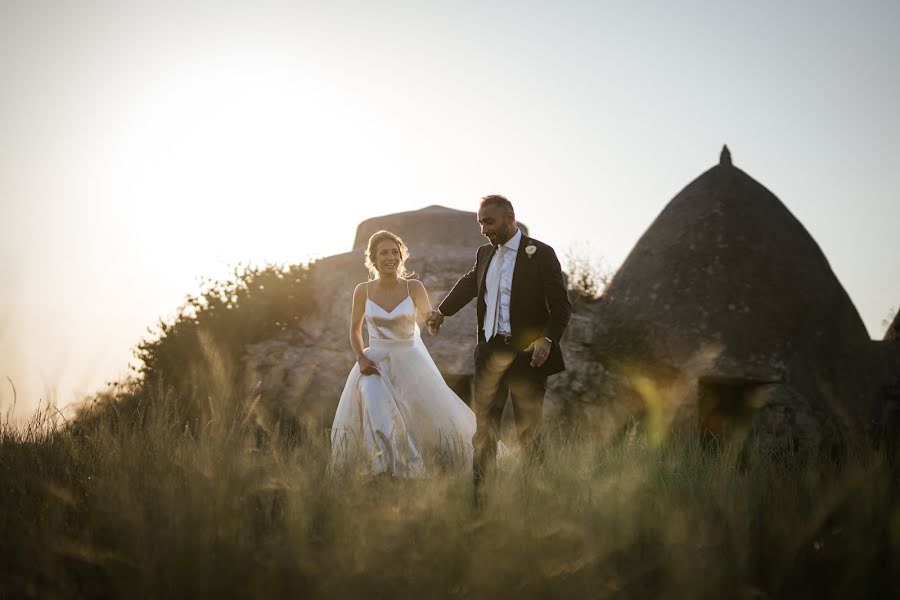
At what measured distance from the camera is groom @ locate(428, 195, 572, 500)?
479 cm

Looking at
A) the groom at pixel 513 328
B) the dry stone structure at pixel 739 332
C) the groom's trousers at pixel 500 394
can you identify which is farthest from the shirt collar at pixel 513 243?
the dry stone structure at pixel 739 332

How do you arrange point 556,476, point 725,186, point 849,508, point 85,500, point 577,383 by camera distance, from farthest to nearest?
point 725,186, point 577,383, point 556,476, point 849,508, point 85,500

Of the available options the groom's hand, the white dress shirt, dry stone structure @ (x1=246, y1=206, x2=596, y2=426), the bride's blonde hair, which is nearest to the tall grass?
the groom's hand

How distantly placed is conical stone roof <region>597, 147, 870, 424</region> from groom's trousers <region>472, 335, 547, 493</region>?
144 inches

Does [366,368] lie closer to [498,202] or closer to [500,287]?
[500,287]

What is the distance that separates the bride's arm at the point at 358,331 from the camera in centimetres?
574

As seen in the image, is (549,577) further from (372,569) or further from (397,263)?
(397,263)

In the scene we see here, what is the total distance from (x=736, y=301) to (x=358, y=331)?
4.66 metres

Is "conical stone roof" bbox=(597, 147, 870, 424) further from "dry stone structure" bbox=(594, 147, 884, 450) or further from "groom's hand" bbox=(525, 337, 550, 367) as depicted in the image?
"groom's hand" bbox=(525, 337, 550, 367)

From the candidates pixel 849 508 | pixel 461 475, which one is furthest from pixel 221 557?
pixel 849 508

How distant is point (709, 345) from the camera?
25.4ft

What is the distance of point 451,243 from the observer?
1032 centimetres

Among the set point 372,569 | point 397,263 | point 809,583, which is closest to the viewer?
point 372,569

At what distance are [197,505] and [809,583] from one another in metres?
2.74
